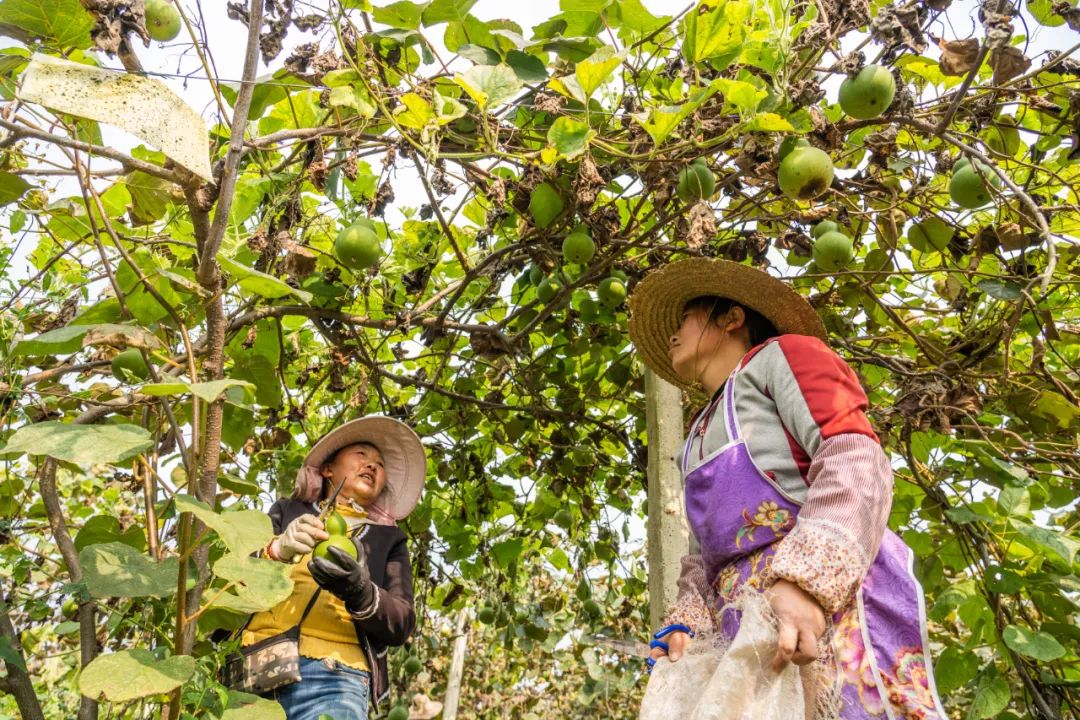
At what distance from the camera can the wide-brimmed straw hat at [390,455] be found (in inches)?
100

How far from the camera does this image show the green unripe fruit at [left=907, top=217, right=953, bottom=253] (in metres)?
2.40

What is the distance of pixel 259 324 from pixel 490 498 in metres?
1.49

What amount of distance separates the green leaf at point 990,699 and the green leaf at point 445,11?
7.14 feet

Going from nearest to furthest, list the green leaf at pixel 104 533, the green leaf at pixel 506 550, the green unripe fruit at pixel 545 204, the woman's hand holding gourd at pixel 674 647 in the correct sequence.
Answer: the woman's hand holding gourd at pixel 674 647 → the green leaf at pixel 104 533 → the green unripe fruit at pixel 545 204 → the green leaf at pixel 506 550

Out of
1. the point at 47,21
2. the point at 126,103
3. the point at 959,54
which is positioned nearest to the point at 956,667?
the point at 959,54

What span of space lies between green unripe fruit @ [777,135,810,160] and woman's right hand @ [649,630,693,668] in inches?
40.8

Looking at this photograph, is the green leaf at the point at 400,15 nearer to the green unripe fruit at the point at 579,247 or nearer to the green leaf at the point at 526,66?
the green leaf at the point at 526,66

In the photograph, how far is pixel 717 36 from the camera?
1.84 meters

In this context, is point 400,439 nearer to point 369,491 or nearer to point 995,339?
point 369,491

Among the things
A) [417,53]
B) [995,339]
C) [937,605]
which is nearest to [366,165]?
[417,53]

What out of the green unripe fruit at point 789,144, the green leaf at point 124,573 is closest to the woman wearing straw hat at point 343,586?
the green leaf at point 124,573

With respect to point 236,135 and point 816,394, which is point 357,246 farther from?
point 816,394

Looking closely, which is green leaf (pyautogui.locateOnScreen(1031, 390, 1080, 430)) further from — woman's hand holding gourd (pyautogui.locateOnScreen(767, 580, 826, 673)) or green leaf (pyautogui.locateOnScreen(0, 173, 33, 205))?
green leaf (pyautogui.locateOnScreen(0, 173, 33, 205))

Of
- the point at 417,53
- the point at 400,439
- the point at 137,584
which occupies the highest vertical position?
the point at 417,53
